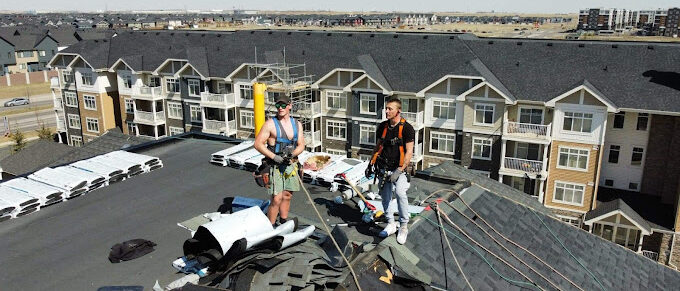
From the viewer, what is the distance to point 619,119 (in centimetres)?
3953

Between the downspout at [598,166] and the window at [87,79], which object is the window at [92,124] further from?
the downspout at [598,166]

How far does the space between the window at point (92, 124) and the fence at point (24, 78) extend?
195 ft

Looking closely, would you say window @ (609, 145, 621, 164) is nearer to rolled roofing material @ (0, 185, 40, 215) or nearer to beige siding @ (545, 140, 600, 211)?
beige siding @ (545, 140, 600, 211)

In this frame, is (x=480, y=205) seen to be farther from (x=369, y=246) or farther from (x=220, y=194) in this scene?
(x=220, y=194)

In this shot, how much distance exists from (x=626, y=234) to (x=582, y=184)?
461 cm

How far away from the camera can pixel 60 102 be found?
218 ft

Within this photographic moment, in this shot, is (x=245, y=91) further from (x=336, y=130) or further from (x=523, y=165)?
(x=523, y=165)

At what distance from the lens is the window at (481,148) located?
41.8 m

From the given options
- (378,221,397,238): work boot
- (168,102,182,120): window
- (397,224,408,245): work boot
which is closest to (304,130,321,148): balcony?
(168,102,182,120): window

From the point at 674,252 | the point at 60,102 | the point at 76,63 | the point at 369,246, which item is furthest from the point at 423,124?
the point at 60,102

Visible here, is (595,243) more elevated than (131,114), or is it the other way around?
(595,243)

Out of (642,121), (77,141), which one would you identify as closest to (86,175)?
(642,121)

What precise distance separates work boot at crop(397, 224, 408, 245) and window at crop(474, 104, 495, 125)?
32318 mm

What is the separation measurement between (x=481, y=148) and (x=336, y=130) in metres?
13.8
